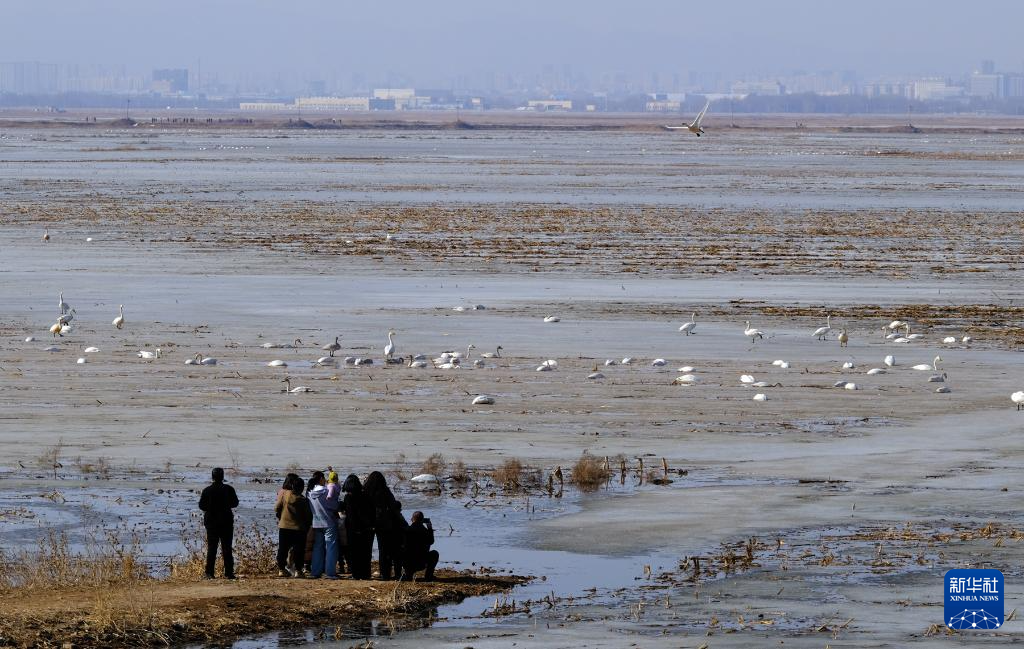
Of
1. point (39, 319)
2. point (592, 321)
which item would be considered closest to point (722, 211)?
point (592, 321)

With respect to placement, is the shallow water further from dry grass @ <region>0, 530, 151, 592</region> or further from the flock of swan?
dry grass @ <region>0, 530, 151, 592</region>

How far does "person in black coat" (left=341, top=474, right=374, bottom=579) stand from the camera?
626 inches

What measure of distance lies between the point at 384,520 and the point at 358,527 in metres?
0.33

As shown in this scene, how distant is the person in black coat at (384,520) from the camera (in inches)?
622

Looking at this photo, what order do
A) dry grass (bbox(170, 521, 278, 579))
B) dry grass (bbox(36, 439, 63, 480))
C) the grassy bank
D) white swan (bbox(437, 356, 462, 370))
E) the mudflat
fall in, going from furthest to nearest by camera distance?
1. white swan (bbox(437, 356, 462, 370))
2. dry grass (bbox(36, 439, 63, 480))
3. the mudflat
4. dry grass (bbox(170, 521, 278, 579))
5. the grassy bank

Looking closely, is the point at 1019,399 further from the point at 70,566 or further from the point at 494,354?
the point at 70,566

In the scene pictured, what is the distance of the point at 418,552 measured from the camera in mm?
15898

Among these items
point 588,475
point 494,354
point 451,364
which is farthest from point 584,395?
point 588,475

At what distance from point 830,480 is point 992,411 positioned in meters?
5.78

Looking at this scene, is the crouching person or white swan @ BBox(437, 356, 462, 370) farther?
white swan @ BBox(437, 356, 462, 370)

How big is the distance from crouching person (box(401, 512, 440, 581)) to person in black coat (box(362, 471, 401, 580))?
12 centimetres

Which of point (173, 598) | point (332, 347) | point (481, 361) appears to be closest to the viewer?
point (173, 598)

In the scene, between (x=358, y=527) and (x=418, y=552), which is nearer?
(x=418, y=552)

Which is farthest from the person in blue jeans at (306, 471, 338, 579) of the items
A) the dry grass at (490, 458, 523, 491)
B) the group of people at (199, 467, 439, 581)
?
the dry grass at (490, 458, 523, 491)
